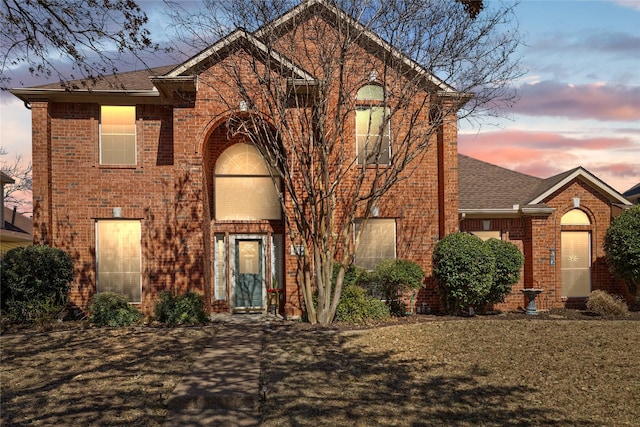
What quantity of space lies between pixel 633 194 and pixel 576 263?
8.04m

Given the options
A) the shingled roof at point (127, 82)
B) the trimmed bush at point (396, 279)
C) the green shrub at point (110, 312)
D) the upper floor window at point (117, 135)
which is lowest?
the green shrub at point (110, 312)

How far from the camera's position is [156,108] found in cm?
1653

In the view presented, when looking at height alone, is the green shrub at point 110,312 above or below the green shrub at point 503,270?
below

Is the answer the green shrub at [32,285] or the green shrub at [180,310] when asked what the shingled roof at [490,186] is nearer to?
the green shrub at [180,310]

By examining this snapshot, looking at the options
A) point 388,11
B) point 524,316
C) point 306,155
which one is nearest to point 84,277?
point 306,155

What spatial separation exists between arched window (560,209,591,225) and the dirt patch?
11720 millimetres

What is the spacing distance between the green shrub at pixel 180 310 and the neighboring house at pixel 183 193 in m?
1.00

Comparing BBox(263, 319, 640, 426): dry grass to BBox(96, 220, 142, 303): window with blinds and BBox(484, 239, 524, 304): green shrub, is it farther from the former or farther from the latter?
BBox(96, 220, 142, 303): window with blinds

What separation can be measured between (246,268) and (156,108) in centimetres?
504

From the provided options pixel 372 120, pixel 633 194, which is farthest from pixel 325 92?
pixel 633 194

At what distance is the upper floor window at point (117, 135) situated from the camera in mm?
16438

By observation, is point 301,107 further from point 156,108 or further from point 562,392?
point 562,392

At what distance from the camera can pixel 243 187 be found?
56.5ft

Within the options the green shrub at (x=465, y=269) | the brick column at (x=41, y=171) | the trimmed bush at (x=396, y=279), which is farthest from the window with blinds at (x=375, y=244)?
the brick column at (x=41, y=171)
